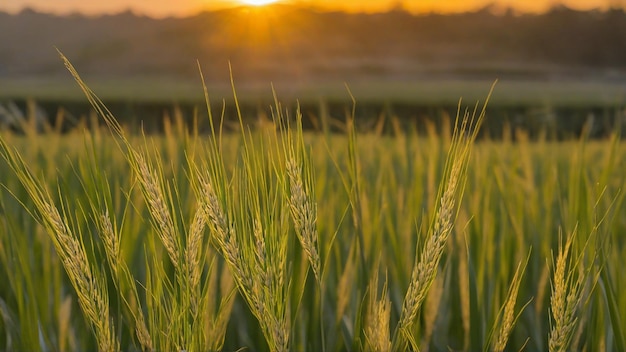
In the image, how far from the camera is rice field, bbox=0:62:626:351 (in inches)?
25.7

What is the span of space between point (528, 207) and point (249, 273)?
0.70 m

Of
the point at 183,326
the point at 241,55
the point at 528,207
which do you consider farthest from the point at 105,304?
the point at 241,55

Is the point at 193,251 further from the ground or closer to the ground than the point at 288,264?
further from the ground

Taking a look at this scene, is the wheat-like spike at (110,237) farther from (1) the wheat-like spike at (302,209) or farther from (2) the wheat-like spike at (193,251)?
(1) the wheat-like spike at (302,209)

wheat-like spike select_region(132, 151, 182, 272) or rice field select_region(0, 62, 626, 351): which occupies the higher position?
wheat-like spike select_region(132, 151, 182, 272)

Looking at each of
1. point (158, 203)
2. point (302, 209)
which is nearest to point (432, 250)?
point (302, 209)

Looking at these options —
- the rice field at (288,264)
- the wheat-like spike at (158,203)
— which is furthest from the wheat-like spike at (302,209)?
the wheat-like spike at (158,203)

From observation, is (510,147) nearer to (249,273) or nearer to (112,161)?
(112,161)

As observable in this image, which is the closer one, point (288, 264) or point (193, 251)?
point (193, 251)

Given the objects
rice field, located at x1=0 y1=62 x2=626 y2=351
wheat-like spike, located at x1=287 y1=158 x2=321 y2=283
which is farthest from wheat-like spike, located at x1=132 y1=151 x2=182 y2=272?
wheat-like spike, located at x1=287 y1=158 x2=321 y2=283

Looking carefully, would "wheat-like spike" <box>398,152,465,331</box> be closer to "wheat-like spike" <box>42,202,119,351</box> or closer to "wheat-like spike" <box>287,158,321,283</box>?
"wheat-like spike" <box>287,158,321,283</box>

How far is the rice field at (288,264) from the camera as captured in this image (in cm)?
65

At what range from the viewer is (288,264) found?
958 millimetres

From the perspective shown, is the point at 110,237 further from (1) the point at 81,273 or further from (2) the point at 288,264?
(2) the point at 288,264
